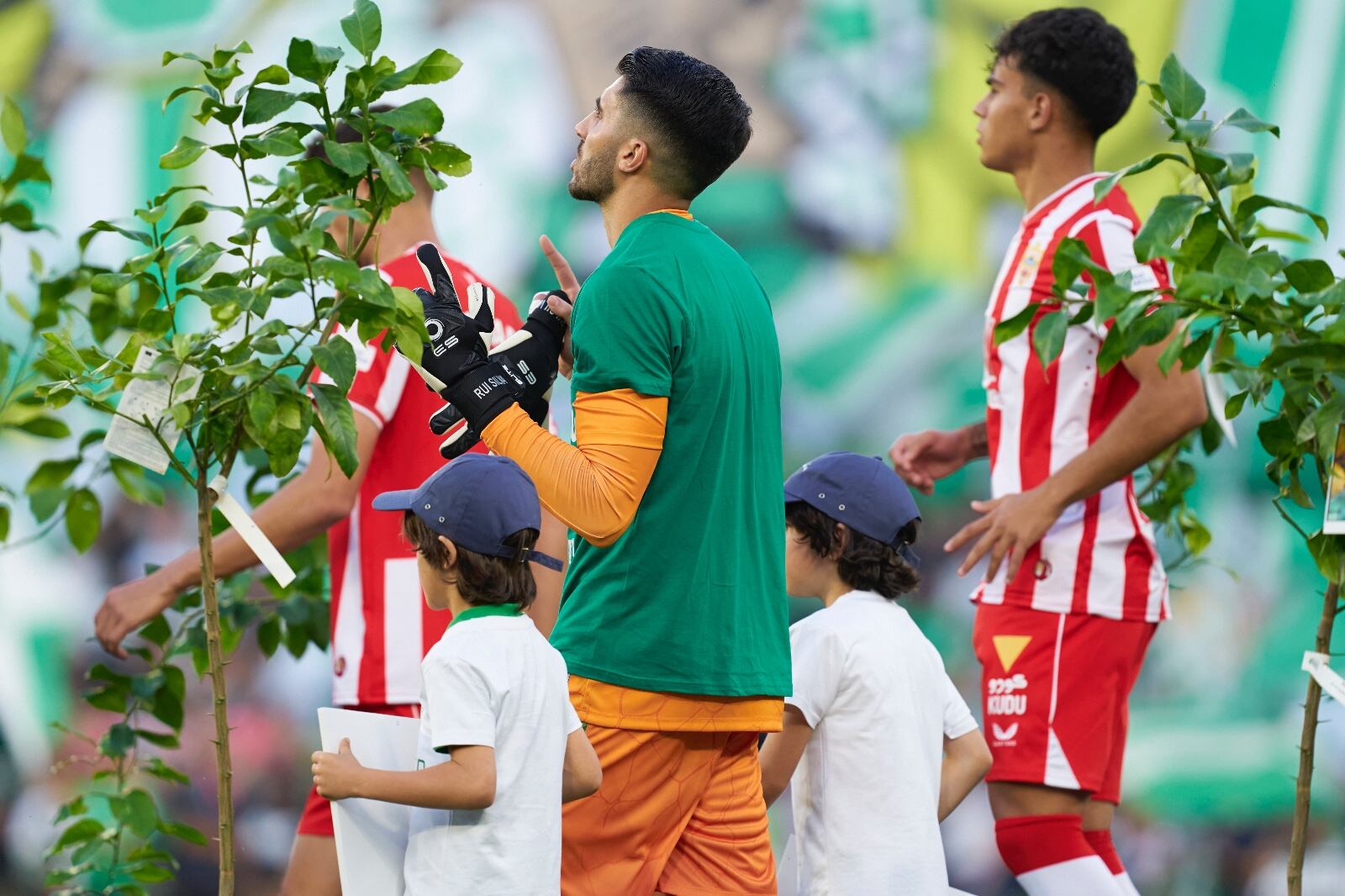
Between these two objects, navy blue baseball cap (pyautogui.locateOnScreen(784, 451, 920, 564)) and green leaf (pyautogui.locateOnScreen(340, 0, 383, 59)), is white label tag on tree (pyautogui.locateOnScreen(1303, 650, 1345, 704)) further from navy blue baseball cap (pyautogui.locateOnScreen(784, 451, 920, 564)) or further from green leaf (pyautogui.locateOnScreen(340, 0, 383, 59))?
green leaf (pyautogui.locateOnScreen(340, 0, 383, 59))

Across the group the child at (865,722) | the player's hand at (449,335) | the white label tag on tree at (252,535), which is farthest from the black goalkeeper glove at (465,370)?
the child at (865,722)

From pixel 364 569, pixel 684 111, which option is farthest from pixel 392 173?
pixel 364 569

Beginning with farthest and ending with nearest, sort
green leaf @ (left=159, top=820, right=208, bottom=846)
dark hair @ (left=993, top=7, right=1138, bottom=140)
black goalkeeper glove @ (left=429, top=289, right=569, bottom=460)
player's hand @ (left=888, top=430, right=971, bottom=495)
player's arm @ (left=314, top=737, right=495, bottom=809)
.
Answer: player's hand @ (left=888, top=430, right=971, bottom=495)
green leaf @ (left=159, top=820, right=208, bottom=846)
dark hair @ (left=993, top=7, right=1138, bottom=140)
black goalkeeper glove @ (left=429, top=289, right=569, bottom=460)
player's arm @ (left=314, top=737, right=495, bottom=809)

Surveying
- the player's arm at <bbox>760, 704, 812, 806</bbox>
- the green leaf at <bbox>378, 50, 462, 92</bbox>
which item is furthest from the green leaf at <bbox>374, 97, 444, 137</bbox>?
the player's arm at <bbox>760, 704, 812, 806</bbox>

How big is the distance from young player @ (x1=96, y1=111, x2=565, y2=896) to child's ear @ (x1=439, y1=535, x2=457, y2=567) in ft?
2.00

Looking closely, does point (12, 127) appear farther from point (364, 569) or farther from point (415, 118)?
point (415, 118)

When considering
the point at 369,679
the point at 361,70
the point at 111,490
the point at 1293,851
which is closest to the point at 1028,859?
the point at 1293,851

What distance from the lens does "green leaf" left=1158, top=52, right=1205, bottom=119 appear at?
2365mm

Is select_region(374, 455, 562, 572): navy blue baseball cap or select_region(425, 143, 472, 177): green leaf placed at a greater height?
select_region(425, 143, 472, 177): green leaf

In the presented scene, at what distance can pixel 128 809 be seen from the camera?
3084 mm

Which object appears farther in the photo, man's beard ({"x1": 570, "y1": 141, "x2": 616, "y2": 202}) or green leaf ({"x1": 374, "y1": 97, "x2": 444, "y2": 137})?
man's beard ({"x1": 570, "y1": 141, "x2": 616, "y2": 202})

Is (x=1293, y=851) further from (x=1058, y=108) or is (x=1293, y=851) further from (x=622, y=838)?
(x=1058, y=108)

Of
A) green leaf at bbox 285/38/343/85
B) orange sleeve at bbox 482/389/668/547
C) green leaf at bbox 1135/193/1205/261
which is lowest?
orange sleeve at bbox 482/389/668/547

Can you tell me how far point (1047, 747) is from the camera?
2709 mm
